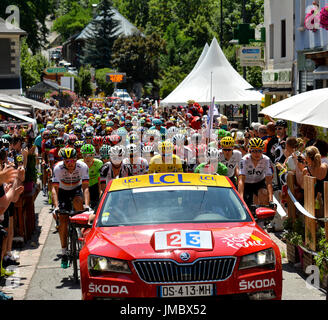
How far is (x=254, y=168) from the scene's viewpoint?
11.8 m

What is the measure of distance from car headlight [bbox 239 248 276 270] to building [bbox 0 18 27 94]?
4943 cm

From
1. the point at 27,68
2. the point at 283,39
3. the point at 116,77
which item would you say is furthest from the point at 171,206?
the point at 116,77

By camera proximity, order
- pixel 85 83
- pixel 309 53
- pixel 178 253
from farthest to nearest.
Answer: pixel 85 83 < pixel 309 53 < pixel 178 253

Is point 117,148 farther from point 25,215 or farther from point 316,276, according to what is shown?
point 316,276

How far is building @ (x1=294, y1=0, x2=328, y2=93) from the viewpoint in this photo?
23.3 metres

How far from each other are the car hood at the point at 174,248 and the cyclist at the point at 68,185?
11.7 ft

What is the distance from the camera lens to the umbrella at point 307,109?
35.6 feet

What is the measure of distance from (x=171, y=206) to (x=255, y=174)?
447 centimetres

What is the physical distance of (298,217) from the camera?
10.8 meters

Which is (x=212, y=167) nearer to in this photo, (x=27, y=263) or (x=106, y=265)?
(x=27, y=263)

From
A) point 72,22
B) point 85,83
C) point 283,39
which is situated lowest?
point 85,83

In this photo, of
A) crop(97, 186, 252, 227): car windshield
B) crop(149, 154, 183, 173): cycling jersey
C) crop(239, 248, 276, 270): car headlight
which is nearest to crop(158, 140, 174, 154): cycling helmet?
crop(149, 154, 183, 173): cycling jersey

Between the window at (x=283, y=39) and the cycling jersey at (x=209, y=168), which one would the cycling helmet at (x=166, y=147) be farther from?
the window at (x=283, y=39)

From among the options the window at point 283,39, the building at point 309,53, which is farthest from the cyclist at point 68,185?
the window at point 283,39
